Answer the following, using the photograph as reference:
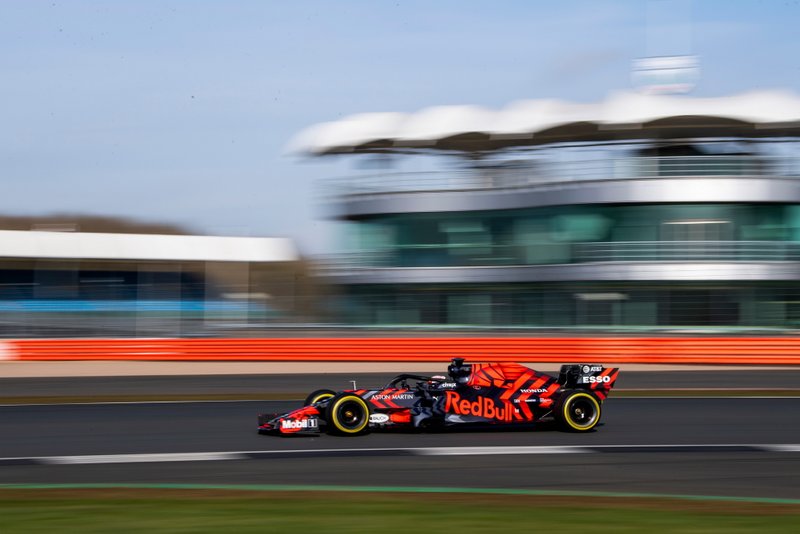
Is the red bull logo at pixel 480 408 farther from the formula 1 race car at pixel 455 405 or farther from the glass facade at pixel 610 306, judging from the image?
the glass facade at pixel 610 306

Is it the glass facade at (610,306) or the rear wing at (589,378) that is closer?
the rear wing at (589,378)

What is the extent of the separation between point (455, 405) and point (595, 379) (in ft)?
5.66

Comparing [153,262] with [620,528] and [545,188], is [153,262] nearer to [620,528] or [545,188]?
[545,188]

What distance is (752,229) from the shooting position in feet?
105

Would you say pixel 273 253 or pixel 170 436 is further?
pixel 273 253

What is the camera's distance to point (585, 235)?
33.1 meters

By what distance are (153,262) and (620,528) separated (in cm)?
4351

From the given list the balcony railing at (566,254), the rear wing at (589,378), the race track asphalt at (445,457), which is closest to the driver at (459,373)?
the race track asphalt at (445,457)

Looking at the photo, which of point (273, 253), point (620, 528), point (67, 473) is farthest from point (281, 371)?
point (273, 253)

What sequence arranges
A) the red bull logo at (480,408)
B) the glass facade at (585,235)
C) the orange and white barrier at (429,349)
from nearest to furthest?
1. the red bull logo at (480,408)
2. the orange and white barrier at (429,349)
3. the glass facade at (585,235)

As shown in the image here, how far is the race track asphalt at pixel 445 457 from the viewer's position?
30.9 ft

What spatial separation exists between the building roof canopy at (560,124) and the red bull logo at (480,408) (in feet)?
70.2

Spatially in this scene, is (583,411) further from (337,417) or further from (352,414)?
(337,417)

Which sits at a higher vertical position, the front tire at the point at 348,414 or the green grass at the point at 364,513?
the front tire at the point at 348,414
